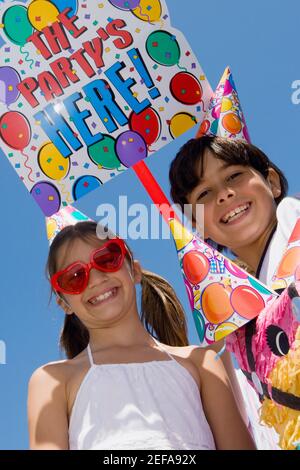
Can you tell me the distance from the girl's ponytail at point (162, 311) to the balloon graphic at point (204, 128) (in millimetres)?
744

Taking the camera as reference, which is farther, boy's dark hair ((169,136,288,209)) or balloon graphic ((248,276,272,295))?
boy's dark hair ((169,136,288,209))

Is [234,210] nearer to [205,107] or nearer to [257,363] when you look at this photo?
[205,107]

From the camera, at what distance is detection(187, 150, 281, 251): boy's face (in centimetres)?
269

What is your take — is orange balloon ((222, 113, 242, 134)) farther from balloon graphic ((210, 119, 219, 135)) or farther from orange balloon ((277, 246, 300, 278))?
orange balloon ((277, 246, 300, 278))

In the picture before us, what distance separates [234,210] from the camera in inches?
108

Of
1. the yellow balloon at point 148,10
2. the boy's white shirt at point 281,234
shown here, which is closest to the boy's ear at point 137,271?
the boy's white shirt at point 281,234

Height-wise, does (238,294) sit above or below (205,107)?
below

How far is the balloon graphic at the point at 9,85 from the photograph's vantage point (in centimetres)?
282

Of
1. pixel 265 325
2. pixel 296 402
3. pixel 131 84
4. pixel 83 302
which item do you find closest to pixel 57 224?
pixel 83 302

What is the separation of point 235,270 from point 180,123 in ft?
2.86

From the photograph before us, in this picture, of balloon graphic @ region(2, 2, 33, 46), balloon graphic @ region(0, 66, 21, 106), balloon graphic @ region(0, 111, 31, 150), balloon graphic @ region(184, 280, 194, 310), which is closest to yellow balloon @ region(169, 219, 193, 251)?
balloon graphic @ region(184, 280, 194, 310)

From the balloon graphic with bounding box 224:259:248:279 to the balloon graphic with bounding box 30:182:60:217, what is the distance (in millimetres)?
843

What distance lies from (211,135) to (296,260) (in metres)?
0.95

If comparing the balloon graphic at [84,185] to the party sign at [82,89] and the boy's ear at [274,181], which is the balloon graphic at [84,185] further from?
the boy's ear at [274,181]
